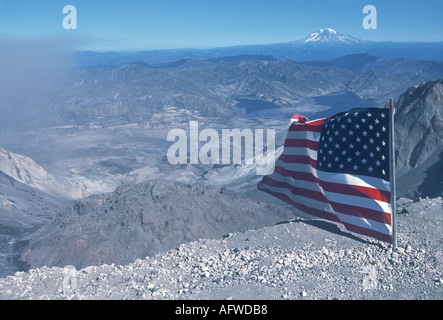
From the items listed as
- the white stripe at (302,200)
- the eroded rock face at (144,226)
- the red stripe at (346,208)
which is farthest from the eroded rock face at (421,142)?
the red stripe at (346,208)

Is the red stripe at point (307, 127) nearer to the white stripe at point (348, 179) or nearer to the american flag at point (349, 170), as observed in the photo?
the american flag at point (349, 170)

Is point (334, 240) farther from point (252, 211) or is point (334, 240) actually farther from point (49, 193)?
point (49, 193)

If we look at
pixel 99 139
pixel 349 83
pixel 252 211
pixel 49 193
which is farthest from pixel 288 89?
pixel 252 211

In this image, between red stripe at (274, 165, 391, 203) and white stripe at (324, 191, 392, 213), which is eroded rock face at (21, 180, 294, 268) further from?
white stripe at (324, 191, 392, 213)

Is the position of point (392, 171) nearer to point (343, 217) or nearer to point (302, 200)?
point (343, 217)

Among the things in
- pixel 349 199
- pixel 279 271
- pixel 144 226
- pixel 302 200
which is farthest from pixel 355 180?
pixel 144 226
